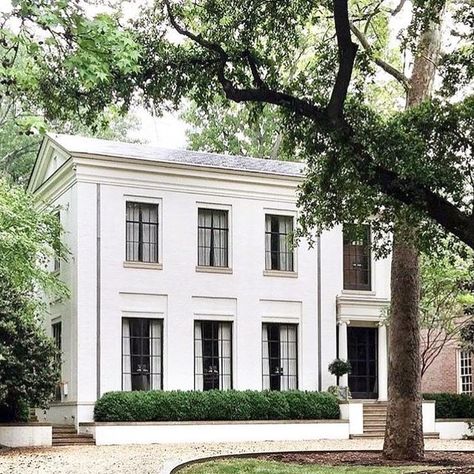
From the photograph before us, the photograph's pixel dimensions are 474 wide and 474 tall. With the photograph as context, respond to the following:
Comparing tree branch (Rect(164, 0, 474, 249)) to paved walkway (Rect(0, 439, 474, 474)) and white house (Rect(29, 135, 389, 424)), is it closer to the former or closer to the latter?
paved walkway (Rect(0, 439, 474, 474))

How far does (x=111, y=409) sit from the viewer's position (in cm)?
2425

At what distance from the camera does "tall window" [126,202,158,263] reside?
2662 cm

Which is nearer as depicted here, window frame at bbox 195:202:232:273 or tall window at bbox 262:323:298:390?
window frame at bbox 195:202:232:273

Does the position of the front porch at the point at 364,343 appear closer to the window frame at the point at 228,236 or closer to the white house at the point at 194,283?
the white house at the point at 194,283

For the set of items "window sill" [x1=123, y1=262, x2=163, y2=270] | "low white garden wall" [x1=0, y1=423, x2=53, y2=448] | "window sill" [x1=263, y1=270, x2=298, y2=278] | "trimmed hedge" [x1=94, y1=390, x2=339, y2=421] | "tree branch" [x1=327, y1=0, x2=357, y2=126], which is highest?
"tree branch" [x1=327, y1=0, x2=357, y2=126]

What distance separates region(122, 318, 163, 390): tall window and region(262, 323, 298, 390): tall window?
3332 mm

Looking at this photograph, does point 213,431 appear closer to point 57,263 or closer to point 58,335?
point 58,335

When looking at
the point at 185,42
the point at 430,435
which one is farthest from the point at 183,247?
the point at 185,42

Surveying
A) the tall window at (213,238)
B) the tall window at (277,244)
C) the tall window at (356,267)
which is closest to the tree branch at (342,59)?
the tall window at (213,238)

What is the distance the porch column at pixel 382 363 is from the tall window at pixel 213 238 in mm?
5677

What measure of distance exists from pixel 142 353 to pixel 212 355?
7.10 ft

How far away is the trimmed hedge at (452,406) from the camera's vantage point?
28.8 m

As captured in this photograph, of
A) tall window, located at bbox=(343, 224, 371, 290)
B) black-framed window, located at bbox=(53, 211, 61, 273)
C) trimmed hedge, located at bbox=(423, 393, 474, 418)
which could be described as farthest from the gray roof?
trimmed hedge, located at bbox=(423, 393, 474, 418)

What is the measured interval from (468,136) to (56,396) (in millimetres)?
15567
